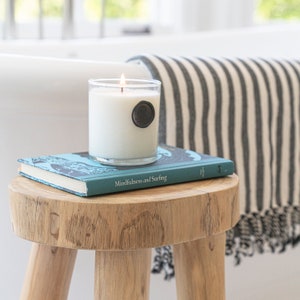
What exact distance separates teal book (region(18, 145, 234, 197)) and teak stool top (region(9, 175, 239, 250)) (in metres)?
0.01

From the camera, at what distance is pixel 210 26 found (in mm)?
2877

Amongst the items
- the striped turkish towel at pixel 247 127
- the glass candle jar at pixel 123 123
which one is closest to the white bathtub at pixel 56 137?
the striped turkish towel at pixel 247 127

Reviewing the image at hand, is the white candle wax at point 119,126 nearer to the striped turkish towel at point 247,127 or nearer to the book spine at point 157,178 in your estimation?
the book spine at point 157,178

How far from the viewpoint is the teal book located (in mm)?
Answer: 885

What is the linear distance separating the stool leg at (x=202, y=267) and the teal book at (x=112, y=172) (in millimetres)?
87

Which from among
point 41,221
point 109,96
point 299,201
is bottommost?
point 299,201

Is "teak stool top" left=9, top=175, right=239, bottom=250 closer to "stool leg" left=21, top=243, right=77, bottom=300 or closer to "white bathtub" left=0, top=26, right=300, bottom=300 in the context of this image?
"stool leg" left=21, top=243, right=77, bottom=300

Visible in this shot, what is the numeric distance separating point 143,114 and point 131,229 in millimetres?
160

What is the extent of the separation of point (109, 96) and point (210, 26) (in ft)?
6.53

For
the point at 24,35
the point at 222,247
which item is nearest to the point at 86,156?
the point at 222,247

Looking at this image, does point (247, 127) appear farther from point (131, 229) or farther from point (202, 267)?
point (131, 229)

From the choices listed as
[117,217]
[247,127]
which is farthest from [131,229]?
[247,127]

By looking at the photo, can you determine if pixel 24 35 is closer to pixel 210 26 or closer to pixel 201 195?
pixel 210 26

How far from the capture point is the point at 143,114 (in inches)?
37.5
